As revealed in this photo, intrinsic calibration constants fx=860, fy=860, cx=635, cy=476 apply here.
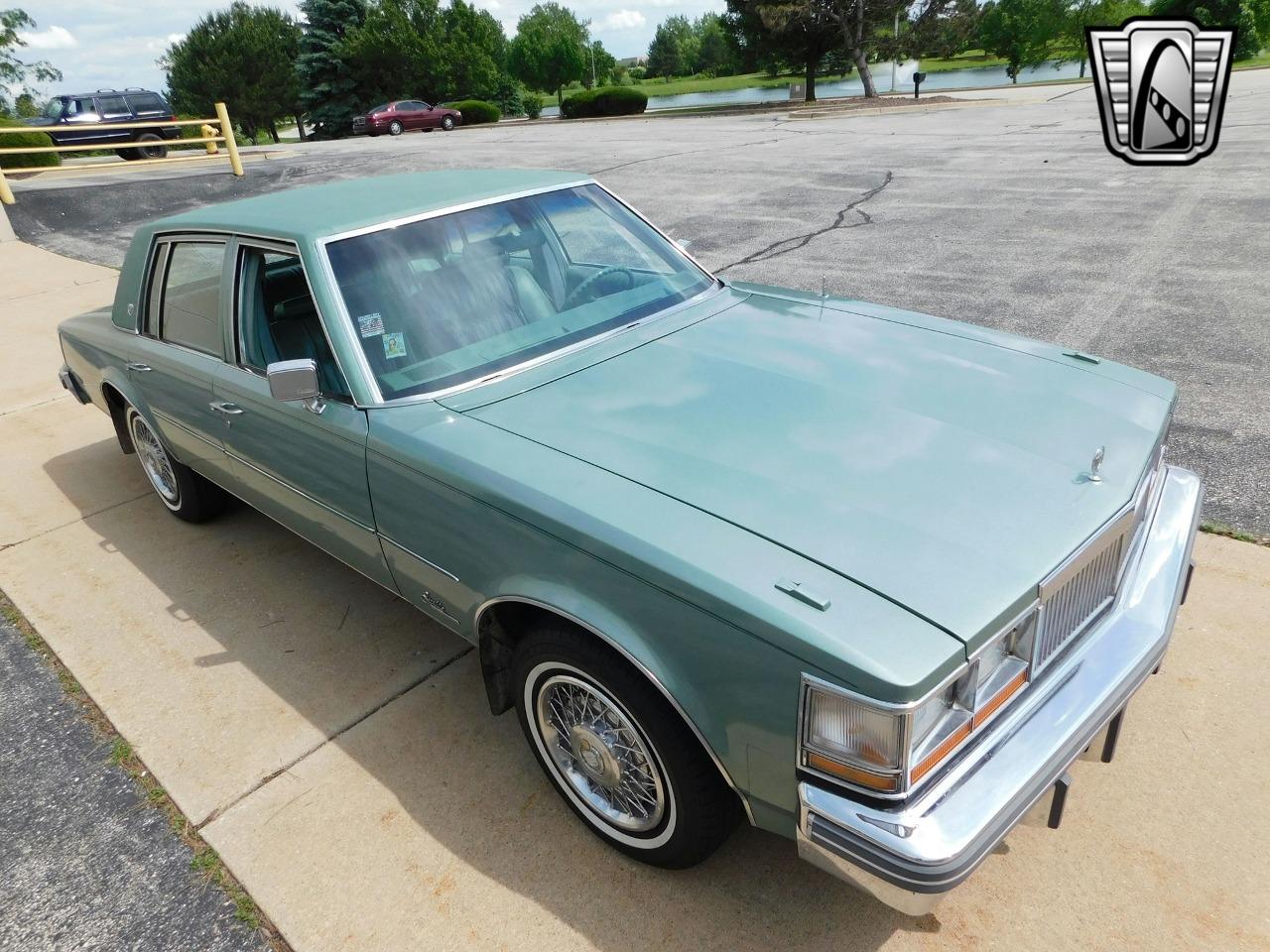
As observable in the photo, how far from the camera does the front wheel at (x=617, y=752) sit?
213 centimetres

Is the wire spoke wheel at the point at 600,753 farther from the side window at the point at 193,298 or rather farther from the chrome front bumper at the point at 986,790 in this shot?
the side window at the point at 193,298

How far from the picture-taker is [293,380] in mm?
2674

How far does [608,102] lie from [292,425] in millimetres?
38468

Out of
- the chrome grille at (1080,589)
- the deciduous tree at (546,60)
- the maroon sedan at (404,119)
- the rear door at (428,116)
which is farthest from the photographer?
the deciduous tree at (546,60)

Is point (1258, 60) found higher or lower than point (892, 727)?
higher

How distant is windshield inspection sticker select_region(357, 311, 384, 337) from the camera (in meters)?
2.84

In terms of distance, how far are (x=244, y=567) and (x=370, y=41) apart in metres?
49.2

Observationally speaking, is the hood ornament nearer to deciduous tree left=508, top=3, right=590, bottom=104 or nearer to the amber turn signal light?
the amber turn signal light

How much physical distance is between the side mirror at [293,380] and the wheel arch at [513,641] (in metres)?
0.89

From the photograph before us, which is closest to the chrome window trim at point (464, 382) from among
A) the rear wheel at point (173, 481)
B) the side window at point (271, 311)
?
the side window at point (271, 311)

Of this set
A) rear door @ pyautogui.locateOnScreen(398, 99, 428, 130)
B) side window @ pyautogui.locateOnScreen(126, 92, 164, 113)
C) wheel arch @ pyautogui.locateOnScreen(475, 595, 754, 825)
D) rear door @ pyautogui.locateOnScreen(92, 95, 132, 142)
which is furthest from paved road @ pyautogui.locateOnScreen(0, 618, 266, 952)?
rear door @ pyautogui.locateOnScreen(398, 99, 428, 130)

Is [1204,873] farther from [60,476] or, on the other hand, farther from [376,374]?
[60,476]

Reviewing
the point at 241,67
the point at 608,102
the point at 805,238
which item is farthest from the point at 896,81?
the point at 805,238

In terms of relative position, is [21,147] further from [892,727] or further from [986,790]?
[986,790]
